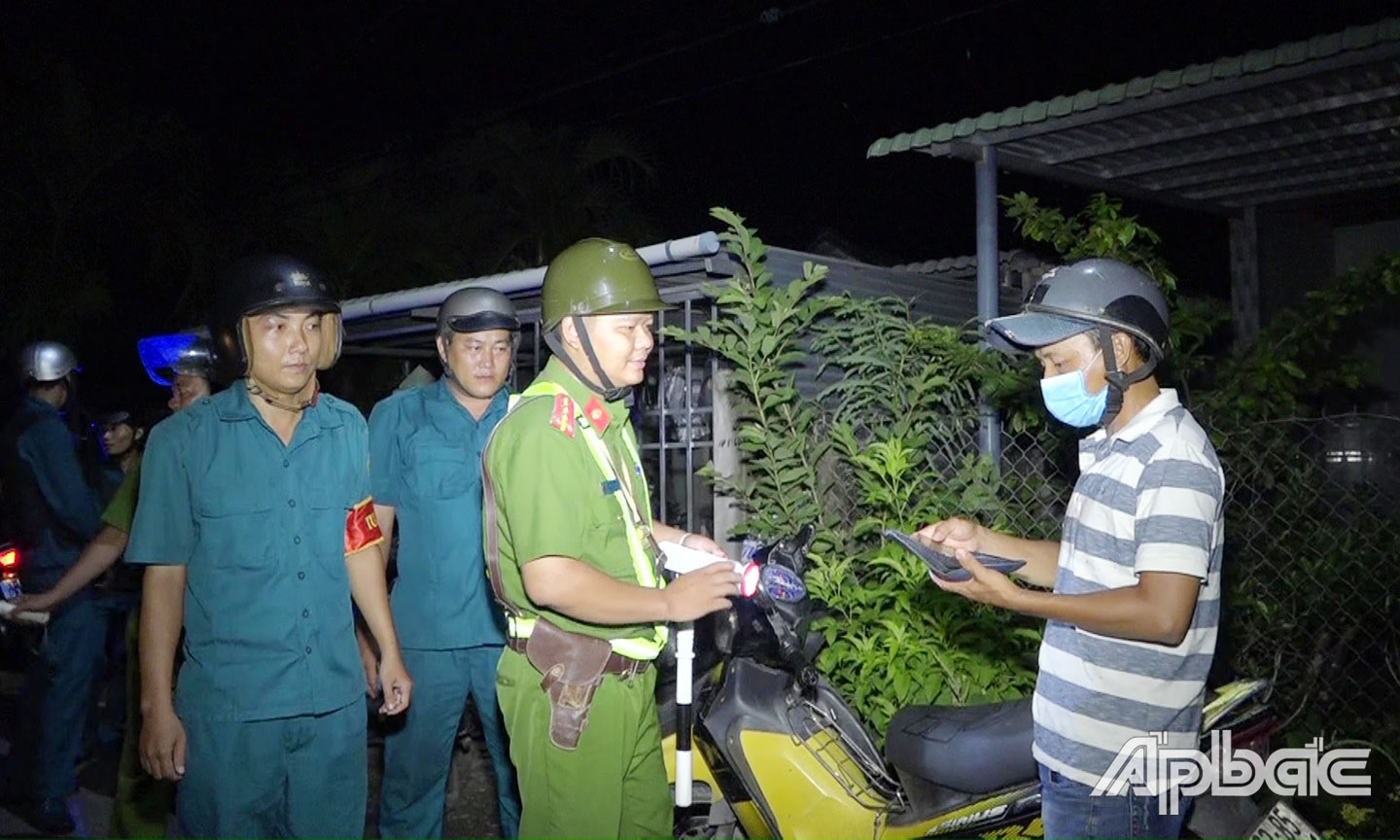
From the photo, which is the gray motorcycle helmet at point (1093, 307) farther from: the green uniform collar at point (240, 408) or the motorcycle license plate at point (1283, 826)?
the green uniform collar at point (240, 408)

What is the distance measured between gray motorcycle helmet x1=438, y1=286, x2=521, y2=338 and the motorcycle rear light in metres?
2.49

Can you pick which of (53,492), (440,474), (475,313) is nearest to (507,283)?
(475,313)

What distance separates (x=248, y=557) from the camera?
3.22 m

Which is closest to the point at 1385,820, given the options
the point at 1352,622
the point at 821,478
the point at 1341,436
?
the point at 1352,622

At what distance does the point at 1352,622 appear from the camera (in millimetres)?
4824

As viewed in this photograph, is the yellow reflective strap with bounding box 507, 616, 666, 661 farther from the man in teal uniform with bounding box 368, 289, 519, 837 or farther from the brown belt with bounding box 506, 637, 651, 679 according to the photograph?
the man in teal uniform with bounding box 368, 289, 519, 837

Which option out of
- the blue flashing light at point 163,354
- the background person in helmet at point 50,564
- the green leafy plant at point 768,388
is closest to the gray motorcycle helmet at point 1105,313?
the green leafy plant at point 768,388

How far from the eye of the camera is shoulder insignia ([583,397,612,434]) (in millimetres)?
3105

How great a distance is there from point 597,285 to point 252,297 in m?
1.13

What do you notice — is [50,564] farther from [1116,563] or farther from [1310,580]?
[1310,580]

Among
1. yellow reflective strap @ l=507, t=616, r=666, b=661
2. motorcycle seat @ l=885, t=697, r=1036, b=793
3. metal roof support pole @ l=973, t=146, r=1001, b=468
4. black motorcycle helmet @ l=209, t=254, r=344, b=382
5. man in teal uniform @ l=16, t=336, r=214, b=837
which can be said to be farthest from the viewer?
metal roof support pole @ l=973, t=146, r=1001, b=468

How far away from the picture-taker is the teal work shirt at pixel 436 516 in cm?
463

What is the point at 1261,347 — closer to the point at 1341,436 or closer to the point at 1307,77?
the point at 1341,436

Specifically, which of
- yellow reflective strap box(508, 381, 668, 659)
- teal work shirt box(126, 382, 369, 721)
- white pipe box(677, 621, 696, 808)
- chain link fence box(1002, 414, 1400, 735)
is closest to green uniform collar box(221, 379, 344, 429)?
teal work shirt box(126, 382, 369, 721)
